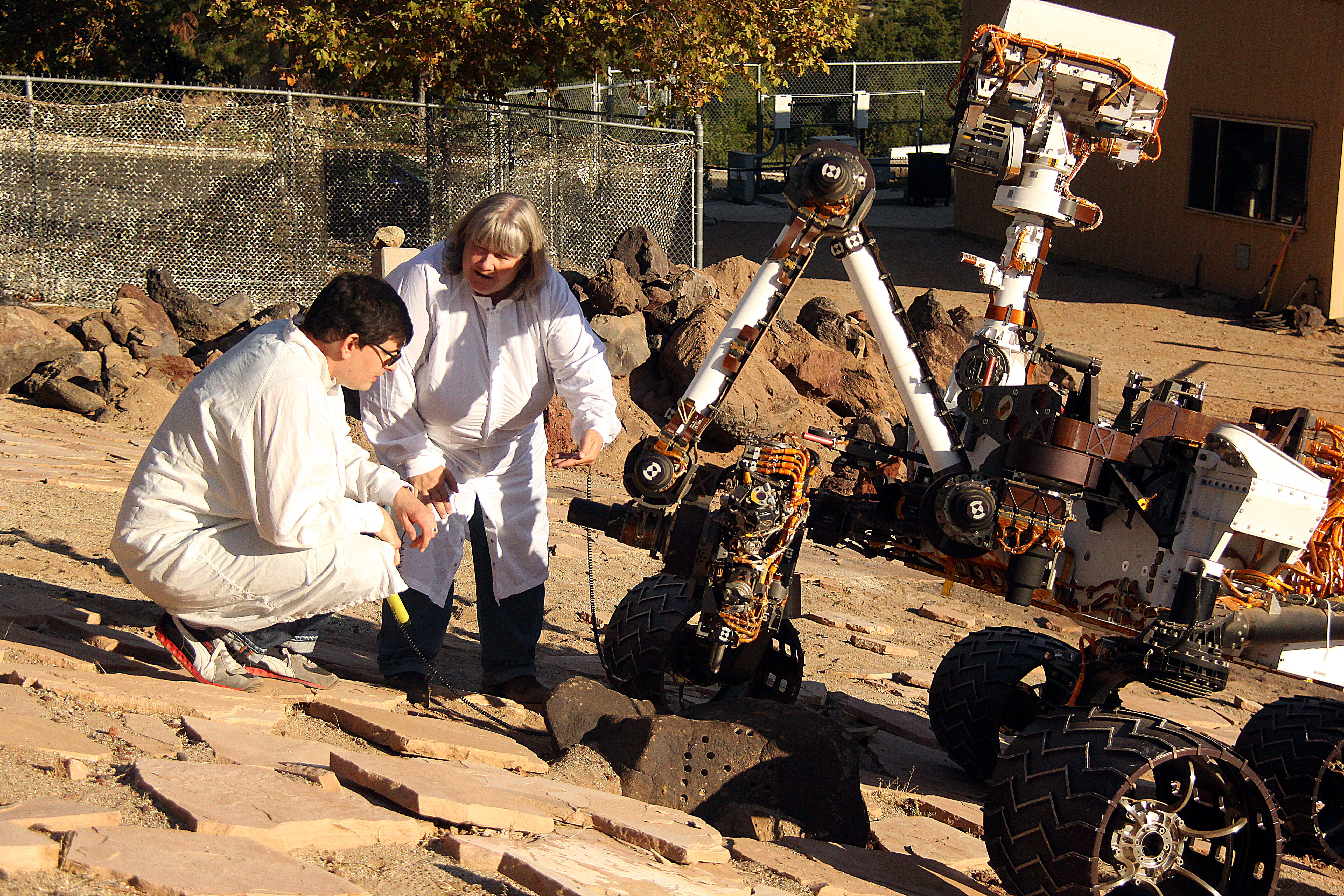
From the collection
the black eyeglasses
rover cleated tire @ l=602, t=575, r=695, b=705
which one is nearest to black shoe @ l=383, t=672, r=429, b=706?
rover cleated tire @ l=602, t=575, r=695, b=705

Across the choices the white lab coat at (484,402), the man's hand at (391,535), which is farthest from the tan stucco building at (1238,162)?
the man's hand at (391,535)

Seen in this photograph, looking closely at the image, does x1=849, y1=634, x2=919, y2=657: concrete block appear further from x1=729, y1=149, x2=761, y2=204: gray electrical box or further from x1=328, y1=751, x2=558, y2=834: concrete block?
x1=729, y1=149, x2=761, y2=204: gray electrical box

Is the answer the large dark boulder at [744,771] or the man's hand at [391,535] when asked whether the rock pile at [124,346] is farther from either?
the large dark boulder at [744,771]

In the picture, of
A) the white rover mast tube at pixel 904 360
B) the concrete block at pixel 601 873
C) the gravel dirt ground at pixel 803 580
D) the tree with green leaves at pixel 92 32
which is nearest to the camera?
the concrete block at pixel 601 873

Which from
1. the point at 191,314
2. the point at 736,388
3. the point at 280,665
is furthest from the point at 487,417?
the point at 191,314

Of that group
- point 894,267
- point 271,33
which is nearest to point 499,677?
point 271,33

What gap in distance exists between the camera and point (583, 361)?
4.58m

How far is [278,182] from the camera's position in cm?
1298

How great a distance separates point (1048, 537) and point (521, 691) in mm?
2027

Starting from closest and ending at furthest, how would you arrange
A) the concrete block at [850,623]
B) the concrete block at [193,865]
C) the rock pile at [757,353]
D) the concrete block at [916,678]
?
the concrete block at [193,865] → the concrete block at [916,678] → the concrete block at [850,623] → the rock pile at [757,353]

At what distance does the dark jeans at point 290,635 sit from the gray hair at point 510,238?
1.34 m

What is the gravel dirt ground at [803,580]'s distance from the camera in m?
2.85

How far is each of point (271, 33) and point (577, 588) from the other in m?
8.96

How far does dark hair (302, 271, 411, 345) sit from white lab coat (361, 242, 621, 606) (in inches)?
21.0
